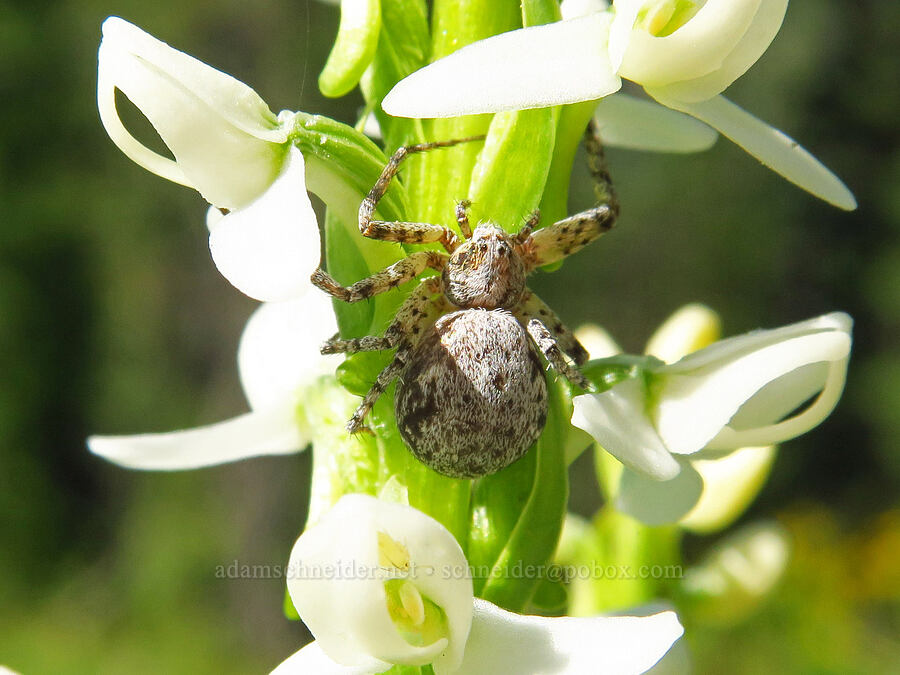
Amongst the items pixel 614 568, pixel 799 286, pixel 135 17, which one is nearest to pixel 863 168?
pixel 799 286

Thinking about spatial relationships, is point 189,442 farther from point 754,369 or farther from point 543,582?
point 754,369

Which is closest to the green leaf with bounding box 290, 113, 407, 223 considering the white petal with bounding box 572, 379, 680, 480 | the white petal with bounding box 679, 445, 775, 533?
the white petal with bounding box 572, 379, 680, 480

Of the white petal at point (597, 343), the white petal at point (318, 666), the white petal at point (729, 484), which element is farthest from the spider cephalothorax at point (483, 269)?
the white petal at point (729, 484)

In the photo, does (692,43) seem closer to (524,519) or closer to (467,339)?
(467,339)

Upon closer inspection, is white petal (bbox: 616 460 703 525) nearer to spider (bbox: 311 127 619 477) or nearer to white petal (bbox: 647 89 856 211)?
spider (bbox: 311 127 619 477)

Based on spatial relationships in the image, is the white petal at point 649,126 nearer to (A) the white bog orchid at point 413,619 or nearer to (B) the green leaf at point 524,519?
(B) the green leaf at point 524,519

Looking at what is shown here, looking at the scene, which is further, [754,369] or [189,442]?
[189,442]
